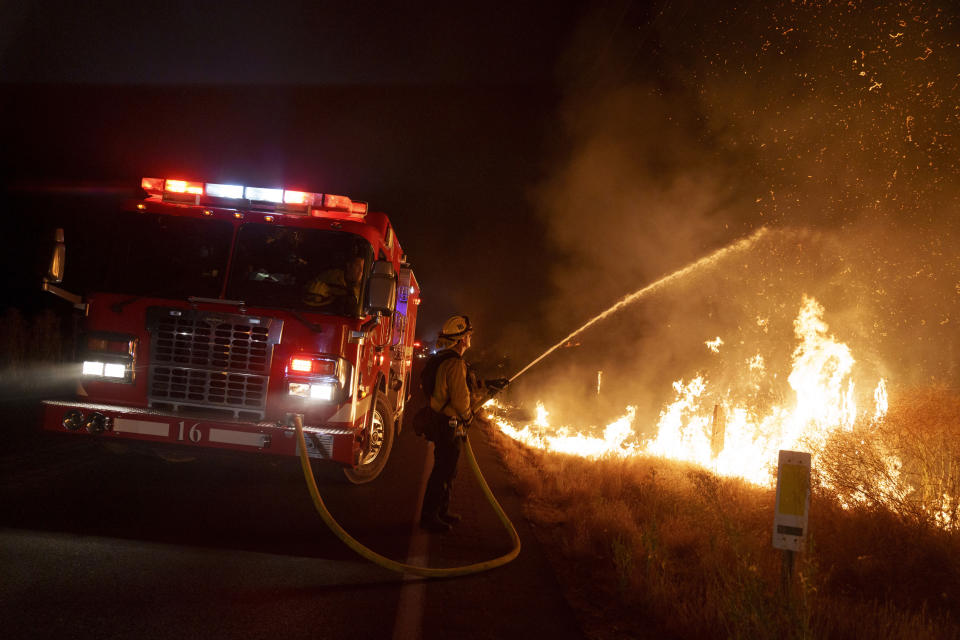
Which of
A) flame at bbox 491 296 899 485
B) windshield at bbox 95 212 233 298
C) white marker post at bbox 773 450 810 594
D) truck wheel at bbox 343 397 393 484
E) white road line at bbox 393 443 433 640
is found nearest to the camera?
white road line at bbox 393 443 433 640

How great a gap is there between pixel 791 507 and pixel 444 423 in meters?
3.09

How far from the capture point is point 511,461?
444 inches

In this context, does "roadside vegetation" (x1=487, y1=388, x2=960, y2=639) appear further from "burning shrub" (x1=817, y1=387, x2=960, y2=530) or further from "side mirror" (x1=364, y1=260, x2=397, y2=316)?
"side mirror" (x1=364, y1=260, x2=397, y2=316)

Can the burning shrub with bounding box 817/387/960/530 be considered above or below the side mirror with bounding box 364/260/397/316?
below

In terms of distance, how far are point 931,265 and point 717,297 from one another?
44.7ft

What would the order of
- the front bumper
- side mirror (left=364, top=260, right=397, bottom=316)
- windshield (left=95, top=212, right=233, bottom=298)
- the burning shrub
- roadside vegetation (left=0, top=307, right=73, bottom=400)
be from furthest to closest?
roadside vegetation (left=0, top=307, right=73, bottom=400) → windshield (left=95, top=212, right=233, bottom=298) → side mirror (left=364, top=260, right=397, bottom=316) → the front bumper → the burning shrub

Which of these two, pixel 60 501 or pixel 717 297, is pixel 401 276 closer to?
pixel 60 501

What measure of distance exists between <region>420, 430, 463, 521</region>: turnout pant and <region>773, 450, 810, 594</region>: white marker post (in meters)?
2.92

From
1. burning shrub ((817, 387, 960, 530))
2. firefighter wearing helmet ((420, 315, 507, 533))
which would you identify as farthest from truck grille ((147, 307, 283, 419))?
burning shrub ((817, 387, 960, 530))

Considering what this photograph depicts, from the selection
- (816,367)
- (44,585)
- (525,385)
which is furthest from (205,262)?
(525,385)

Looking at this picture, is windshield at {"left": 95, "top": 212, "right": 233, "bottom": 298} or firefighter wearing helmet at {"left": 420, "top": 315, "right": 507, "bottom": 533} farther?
windshield at {"left": 95, "top": 212, "right": 233, "bottom": 298}

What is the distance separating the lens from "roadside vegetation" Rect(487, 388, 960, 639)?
4.24m

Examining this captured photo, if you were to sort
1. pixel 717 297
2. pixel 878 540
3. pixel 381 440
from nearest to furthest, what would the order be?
pixel 878 540
pixel 381 440
pixel 717 297

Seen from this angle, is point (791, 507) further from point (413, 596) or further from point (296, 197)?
point (296, 197)
